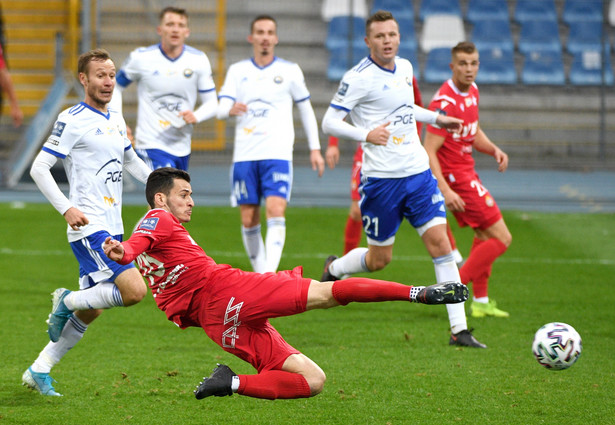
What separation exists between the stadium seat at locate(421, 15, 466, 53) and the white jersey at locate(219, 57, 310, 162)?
32.0ft

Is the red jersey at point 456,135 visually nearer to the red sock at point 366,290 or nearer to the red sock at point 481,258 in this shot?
the red sock at point 481,258

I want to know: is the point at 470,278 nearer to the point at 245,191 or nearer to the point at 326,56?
the point at 245,191

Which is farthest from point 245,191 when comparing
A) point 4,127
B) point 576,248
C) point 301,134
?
point 4,127

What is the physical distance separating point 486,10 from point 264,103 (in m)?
11.7

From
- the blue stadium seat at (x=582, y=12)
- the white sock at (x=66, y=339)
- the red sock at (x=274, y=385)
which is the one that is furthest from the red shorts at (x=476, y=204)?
the blue stadium seat at (x=582, y=12)

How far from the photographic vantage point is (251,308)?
4.59 m

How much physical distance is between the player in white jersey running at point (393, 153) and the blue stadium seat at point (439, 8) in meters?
12.7

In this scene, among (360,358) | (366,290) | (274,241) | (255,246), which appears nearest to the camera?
(366,290)

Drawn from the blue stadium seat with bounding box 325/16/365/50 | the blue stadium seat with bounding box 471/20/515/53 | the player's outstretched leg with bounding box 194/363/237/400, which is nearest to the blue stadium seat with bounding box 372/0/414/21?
the blue stadium seat with bounding box 325/16/365/50

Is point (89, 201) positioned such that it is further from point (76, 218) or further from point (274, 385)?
point (274, 385)

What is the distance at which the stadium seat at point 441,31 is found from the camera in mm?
18172

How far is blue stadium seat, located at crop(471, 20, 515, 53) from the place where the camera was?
18.4 metres

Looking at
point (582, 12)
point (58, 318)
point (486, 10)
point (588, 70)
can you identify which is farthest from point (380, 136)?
point (582, 12)

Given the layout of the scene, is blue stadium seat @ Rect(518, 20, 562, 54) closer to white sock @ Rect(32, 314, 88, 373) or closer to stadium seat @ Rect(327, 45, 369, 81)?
stadium seat @ Rect(327, 45, 369, 81)
